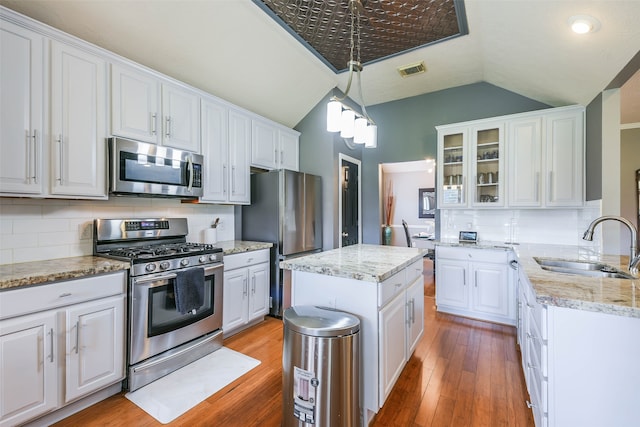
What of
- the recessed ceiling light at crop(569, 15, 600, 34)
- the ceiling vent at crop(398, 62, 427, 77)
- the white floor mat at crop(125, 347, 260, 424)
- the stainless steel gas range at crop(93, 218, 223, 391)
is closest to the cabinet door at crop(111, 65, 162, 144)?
the stainless steel gas range at crop(93, 218, 223, 391)

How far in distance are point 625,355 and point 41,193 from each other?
10.8 ft

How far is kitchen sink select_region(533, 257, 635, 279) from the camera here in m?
1.84

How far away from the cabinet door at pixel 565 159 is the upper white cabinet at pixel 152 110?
3.85 metres

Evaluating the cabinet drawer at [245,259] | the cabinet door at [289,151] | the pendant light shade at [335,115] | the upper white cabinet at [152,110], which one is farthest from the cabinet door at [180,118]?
the pendant light shade at [335,115]

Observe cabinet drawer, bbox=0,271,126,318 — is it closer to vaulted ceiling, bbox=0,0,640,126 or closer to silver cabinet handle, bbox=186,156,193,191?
silver cabinet handle, bbox=186,156,193,191

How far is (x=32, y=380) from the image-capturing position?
1602 mm

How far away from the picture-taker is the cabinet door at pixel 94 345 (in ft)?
5.74

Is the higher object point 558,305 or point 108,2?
point 108,2

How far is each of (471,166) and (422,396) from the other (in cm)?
279

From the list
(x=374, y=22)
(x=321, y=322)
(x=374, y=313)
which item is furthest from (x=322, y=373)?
(x=374, y=22)

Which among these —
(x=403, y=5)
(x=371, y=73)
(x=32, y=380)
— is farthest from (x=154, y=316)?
(x=371, y=73)

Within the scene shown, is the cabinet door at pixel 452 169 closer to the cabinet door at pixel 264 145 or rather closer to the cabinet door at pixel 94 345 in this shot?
the cabinet door at pixel 264 145

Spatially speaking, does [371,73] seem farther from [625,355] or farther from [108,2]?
[625,355]

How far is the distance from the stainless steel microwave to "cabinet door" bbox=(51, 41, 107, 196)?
0.09 m
